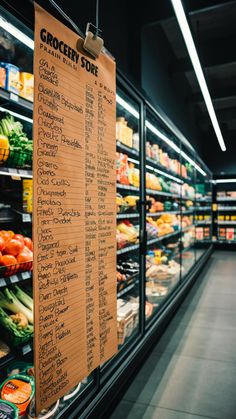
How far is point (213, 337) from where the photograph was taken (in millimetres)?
3537

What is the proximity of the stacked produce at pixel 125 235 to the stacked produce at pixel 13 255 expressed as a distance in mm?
1196

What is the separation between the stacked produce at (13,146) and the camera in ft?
5.60

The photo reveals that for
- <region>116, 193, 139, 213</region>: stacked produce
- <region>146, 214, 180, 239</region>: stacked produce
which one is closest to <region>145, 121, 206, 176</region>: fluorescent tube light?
<region>116, 193, 139, 213</region>: stacked produce

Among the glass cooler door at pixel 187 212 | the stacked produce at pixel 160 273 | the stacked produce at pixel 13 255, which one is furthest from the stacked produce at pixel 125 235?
the glass cooler door at pixel 187 212

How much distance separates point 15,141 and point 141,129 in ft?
4.79

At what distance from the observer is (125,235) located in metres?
3.14

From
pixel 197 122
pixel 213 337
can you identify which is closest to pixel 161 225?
pixel 213 337

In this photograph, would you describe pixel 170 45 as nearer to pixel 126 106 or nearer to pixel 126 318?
pixel 126 106

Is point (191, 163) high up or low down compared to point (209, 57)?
down

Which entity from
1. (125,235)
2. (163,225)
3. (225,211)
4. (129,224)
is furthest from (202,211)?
(125,235)

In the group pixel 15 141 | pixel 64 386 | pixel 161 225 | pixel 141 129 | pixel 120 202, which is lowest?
pixel 64 386

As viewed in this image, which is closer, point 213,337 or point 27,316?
point 27,316

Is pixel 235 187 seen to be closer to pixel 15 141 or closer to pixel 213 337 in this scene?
pixel 213 337

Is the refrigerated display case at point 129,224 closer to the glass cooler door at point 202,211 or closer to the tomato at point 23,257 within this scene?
the tomato at point 23,257
